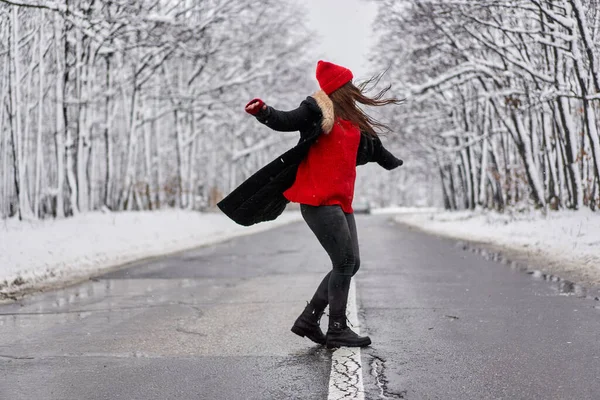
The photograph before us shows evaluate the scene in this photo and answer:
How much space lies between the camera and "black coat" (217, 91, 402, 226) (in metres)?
4.17

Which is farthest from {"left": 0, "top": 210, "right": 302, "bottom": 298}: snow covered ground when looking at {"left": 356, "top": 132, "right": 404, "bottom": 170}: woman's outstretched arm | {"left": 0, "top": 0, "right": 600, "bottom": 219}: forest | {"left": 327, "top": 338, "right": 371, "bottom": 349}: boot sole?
{"left": 356, "top": 132, "right": 404, "bottom": 170}: woman's outstretched arm

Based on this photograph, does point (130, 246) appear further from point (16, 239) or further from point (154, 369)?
point (154, 369)

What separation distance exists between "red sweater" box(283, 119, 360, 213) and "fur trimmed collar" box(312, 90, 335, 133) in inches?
3.0

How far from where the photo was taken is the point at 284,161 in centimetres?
439

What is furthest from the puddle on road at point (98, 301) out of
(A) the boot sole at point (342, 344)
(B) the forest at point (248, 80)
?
(B) the forest at point (248, 80)

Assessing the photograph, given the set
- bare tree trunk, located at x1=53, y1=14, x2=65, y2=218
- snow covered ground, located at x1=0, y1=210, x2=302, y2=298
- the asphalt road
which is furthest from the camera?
bare tree trunk, located at x1=53, y1=14, x2=65, y2=218

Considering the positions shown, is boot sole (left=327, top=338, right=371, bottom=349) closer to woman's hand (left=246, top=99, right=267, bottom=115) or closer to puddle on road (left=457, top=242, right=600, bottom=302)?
woman's hand (left=246, top=99, right=267, bottom=115)

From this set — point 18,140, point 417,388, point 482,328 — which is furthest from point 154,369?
point 18,140

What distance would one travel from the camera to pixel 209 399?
3445 mm

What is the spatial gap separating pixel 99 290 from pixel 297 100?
97.5 ft

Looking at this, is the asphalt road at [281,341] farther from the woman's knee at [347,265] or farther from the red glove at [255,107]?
the red glove at [255,107]

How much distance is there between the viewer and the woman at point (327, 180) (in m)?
4.30

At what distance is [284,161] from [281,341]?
141 cm

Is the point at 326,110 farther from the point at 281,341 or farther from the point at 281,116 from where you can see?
the point at 281,341
